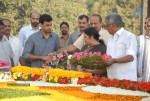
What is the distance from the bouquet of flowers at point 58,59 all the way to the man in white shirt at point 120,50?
39.2 inches

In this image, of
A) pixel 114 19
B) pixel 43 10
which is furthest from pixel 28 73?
pixel 43 10

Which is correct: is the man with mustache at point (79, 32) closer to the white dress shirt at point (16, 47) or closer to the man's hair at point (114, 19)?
the white dress shirt at point (16, 47)

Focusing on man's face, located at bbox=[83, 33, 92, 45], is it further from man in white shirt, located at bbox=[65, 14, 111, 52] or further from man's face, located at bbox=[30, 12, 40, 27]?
man's face, located at bbox=[30, 12, 40, 27]

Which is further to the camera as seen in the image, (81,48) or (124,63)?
(81,48)

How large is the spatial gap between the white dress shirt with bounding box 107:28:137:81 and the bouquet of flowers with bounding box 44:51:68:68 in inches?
40.2

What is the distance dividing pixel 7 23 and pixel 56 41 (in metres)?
1.96

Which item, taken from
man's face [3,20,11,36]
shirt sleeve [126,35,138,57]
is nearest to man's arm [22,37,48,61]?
man's face [3,20,11,36]

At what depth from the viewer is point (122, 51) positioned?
8.77m

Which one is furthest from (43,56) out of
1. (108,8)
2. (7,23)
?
(108,8)

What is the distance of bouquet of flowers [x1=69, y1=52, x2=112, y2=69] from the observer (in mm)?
8383

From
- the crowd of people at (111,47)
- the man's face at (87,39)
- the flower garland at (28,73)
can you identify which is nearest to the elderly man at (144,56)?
the crowd of people at (111,47)

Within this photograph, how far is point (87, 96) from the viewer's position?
658cm

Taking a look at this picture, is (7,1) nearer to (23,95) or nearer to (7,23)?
(7,23)

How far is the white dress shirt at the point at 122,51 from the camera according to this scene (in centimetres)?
870
